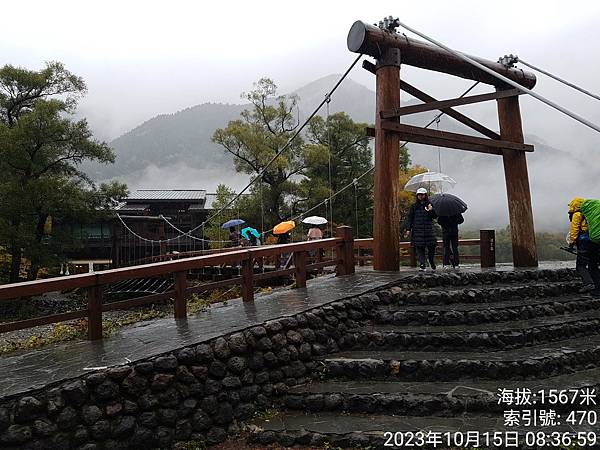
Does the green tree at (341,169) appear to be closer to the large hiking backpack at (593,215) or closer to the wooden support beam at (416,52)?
the wooden support beam at (416,52)

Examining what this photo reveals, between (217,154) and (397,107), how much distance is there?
9159 cm

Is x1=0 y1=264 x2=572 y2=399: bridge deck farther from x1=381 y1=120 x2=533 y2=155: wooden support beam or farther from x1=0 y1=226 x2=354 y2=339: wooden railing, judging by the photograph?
x1=381 y1=120 x2=533 y2=155: wooden support beam

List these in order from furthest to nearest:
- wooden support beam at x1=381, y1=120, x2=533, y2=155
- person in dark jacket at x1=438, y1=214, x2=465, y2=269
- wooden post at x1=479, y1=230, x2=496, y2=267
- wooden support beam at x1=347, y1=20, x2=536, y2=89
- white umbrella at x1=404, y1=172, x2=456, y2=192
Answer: white umbrella at x1=404, y1=172, x2=456, y2=192 → wooden post at x1=479, y1=230, x2=496, y2=267 → person in dark jacket at x1=438, y1=214, x2=465, y2=269 → wooden support beam at x1=381, y1=120, x2=533, y2=155 → wooden support beam at x1=347, y1=20, x2=536, y2=89

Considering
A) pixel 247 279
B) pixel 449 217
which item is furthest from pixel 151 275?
pixel 449 217

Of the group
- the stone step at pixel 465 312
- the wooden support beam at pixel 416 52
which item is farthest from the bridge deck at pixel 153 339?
the wooden support beam at pixel 416 52

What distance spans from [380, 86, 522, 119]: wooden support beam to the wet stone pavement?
256 cm

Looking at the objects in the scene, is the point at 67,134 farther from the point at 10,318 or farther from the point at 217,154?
the point at 217,154

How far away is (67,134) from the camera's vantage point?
1928cm

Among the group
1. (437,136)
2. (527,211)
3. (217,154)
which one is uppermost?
(217,154)

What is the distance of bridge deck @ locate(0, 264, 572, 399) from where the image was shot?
3.60m

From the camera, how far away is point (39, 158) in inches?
744

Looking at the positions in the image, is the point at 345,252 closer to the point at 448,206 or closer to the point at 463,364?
the point at 448,206

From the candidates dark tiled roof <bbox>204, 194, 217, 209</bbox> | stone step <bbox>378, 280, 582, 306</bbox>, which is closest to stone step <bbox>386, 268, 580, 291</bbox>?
stone step <bbox>378, 280, 582, 306</bbox>

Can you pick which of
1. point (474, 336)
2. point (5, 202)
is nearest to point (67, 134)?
point (5, 202)
